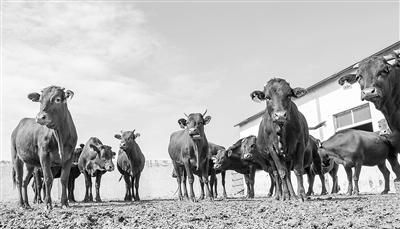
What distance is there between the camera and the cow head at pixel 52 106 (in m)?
7.76

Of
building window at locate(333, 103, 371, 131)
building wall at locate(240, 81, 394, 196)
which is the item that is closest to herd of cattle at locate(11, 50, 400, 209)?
building wall at locate(240, 81, 394, 196)

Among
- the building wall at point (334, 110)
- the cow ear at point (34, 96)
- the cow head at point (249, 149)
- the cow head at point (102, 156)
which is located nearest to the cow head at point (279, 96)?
the cow ear at point (34, 96)

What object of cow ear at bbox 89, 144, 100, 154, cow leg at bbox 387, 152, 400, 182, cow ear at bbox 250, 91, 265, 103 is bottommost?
cow leg at bbox 387, 152, 400, 182

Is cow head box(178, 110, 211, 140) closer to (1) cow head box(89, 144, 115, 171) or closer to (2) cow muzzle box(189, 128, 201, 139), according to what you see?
(2) cow muzzle box(189, 128, 201, 139)

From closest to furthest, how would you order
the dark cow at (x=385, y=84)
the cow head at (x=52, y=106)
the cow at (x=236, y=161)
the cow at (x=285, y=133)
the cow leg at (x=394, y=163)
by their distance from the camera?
1. the dark cow at (x=385, y=84)
2. the cow at (x=285, y=133)
3. the cow head at (x=52, y=106)
4. the cow leg at (x=394, y=163)
5. the cow at (x=236, y=161)

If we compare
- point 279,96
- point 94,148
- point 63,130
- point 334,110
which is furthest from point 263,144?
point 334,110

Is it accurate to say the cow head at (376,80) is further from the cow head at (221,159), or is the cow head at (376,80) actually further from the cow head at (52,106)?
the cow head at (221,159)

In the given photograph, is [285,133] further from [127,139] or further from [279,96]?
[127,139]

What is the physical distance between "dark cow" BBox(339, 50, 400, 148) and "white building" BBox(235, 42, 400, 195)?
30.5 feet

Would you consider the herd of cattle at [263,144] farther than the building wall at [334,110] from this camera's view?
No

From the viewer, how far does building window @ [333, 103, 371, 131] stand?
15877 mm

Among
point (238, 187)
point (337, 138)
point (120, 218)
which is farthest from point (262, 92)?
point (238, 187)

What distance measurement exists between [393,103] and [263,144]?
3.40 m

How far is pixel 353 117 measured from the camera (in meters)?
16.7
